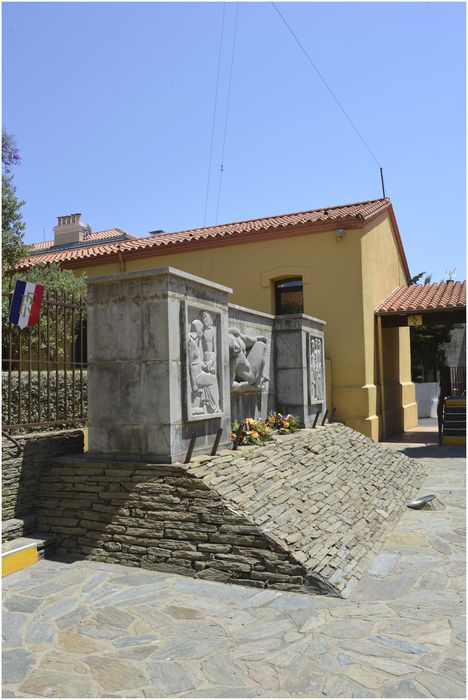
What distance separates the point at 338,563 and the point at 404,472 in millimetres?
5322

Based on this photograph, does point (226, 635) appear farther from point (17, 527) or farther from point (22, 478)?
point (22, 478)

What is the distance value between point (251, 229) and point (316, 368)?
6.16 meters

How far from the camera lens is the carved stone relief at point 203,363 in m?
6.79

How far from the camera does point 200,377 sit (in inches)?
273

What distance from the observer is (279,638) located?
4.08 metres

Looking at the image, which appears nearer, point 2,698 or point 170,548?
point 2,698

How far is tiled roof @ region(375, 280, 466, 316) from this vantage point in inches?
583

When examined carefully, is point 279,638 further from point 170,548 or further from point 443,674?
point 170,548

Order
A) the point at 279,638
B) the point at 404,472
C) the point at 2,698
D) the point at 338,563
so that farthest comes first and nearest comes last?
the point at 404,472, the point at 338,563, the point at 279,638, the point at 2,698

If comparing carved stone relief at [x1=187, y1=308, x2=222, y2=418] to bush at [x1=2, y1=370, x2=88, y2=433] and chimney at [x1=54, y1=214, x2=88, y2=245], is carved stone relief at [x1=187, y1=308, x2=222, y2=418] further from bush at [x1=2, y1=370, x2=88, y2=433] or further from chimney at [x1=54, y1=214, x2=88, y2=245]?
chimney at [x1=54, y1=214, x2=88, y2=245]

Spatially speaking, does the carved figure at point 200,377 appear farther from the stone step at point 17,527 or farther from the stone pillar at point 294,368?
the stone pillar at point 294,368

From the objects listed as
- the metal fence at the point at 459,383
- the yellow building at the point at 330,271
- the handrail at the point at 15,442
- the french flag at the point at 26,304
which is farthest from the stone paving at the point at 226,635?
the metal fence at the point at 459,383

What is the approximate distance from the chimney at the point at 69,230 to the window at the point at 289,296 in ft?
40.5

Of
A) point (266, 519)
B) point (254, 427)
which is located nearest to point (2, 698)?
point (266, 519)
